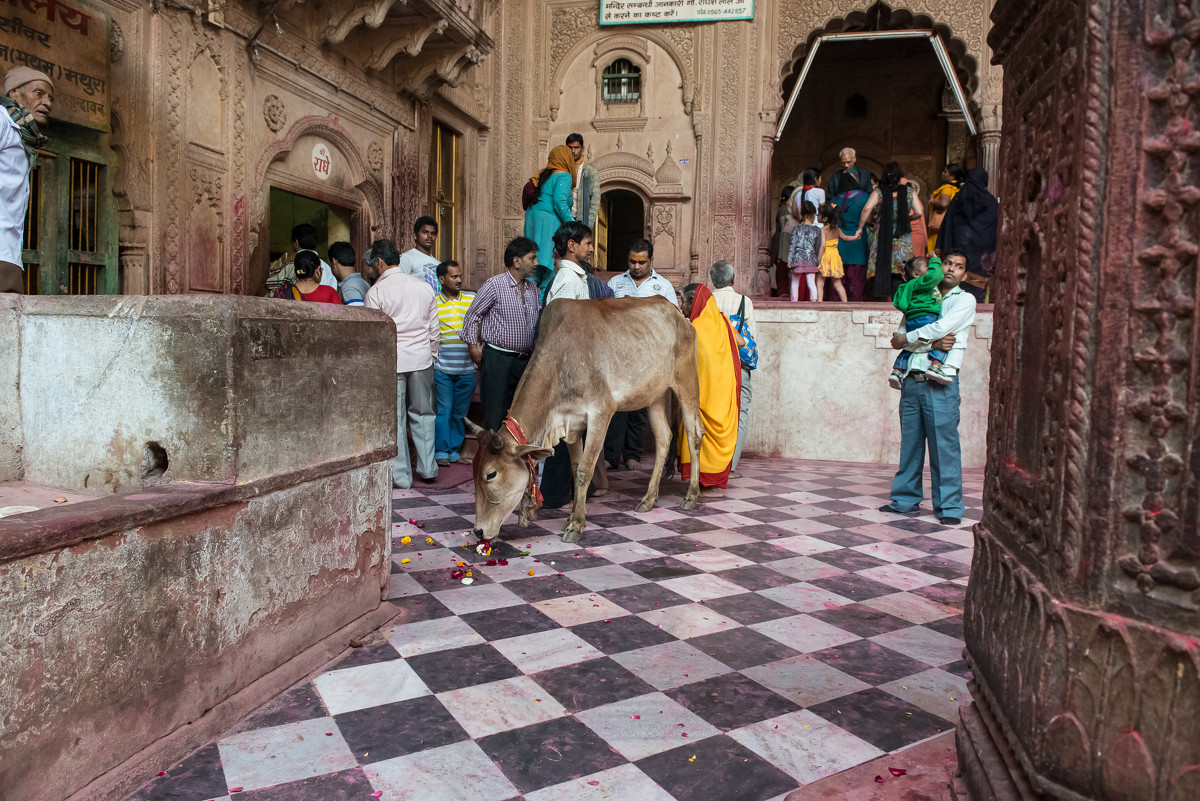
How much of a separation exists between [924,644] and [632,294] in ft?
15.4

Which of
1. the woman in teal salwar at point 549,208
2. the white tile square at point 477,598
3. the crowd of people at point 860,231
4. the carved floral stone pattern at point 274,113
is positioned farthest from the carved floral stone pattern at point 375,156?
the white tile square at point 477,598

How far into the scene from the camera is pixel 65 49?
6145 mm

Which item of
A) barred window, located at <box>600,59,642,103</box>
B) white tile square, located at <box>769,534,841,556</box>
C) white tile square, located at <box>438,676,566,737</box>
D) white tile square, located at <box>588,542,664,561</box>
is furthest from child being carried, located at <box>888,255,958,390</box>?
barred window, located at <box>600,59,642,103</box>

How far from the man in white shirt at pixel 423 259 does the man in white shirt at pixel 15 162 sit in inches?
138

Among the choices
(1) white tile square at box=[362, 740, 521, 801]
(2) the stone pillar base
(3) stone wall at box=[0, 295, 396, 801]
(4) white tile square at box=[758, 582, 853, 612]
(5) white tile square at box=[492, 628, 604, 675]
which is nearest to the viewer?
(2) the stone pillar base

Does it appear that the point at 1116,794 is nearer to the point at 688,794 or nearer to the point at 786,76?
the point at 688,794

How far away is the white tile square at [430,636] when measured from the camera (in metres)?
3.18

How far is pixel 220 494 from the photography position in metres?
2.42

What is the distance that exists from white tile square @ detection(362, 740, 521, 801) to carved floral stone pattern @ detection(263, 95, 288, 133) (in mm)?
7553

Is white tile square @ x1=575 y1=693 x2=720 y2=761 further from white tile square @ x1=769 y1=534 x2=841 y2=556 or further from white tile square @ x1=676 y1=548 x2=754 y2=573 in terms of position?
white tile square @ x1=769 y1=534 x2=841 y2=556

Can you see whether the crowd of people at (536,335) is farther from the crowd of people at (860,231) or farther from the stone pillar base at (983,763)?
the stone pillar base at (983,763)

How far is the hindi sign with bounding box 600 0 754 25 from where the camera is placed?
12516 mm

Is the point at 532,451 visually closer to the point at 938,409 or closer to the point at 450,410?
the point at 938,409

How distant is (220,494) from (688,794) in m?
1.59
